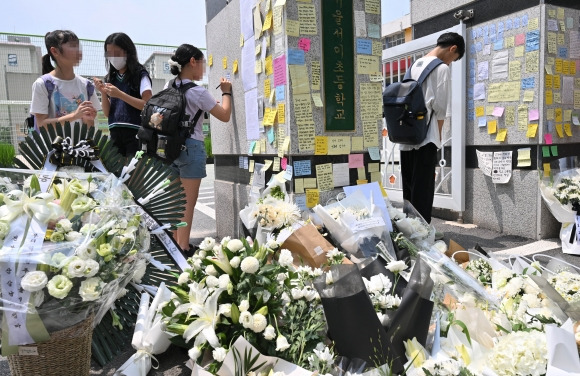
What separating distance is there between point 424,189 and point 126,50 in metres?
2.69

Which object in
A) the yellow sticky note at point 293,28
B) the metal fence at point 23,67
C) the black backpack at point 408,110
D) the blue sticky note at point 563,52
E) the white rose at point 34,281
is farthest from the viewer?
the metal fence at point 23,67

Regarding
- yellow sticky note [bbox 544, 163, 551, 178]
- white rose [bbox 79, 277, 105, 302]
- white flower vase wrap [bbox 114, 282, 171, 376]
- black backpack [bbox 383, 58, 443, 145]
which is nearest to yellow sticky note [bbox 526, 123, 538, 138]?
yellow sticky note [bbox 544, 163, 551, 178]

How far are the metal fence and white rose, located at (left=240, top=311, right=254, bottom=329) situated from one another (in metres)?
11.5

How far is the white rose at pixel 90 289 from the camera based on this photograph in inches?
50.4

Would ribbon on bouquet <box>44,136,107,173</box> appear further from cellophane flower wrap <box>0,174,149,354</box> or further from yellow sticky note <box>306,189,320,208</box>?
yellow sticky note <box>306,189,320,208</box>

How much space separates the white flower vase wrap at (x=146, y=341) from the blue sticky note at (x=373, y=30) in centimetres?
227

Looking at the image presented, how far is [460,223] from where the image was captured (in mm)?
5184

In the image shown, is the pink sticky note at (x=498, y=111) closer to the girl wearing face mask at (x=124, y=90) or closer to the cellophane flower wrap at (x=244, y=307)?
the girl wearing face mask at (x=124, y=90)

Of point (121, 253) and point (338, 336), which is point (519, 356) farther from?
point (121, 253)

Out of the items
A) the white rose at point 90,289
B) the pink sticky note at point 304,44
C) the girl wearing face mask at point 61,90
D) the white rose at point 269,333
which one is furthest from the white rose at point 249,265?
the girl wearing face mask at point 61,90

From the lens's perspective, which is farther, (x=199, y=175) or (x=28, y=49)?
(x=28, y=49)

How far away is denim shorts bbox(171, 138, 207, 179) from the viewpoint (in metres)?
3.41

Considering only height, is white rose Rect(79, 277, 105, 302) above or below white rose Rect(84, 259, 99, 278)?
below

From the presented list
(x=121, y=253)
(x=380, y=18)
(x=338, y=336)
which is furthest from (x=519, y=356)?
(x=380, y=18)
